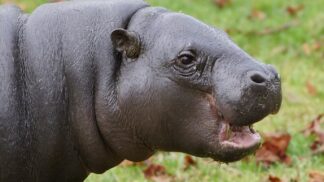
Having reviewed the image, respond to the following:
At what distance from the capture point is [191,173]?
476 cm

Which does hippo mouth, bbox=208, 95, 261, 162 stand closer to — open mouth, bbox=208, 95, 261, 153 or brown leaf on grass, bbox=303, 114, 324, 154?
open mouth, bbox=208, 95, 261, 153

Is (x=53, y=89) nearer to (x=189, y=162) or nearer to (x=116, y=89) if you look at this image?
(x=116, y=89)

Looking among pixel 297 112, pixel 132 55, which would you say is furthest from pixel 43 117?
pixel 297 112

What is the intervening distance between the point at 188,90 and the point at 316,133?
2.63 m

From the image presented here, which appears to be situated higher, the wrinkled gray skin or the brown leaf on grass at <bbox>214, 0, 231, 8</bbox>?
the wrinkled gray skin

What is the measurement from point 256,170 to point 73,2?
201 cm

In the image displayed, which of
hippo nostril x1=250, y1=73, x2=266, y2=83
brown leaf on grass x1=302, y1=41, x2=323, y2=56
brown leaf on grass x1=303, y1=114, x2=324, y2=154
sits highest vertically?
hippo nostril x1=250, y1=73, x2=266, y2=83

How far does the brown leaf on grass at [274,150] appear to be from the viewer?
16.3 ft

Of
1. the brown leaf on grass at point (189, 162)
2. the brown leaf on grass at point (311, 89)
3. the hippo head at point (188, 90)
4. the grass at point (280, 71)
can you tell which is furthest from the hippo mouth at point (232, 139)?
the brown leaf on grass at point (311, 89)

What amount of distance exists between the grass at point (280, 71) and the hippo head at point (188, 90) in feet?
2.13

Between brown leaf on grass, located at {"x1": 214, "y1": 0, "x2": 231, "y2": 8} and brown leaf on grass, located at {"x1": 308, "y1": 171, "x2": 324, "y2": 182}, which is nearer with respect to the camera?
brown leaf on grass, located at {"x1": 308, "y1": 171, "x2": 324, "y2": 182}

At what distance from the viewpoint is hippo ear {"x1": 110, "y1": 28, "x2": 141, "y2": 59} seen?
9.66ft

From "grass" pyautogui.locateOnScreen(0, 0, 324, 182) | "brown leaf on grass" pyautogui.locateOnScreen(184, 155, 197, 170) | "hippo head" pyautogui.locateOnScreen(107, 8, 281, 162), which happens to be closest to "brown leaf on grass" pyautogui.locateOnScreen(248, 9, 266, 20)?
"grass" pyautogui.locateOnScreen(0, 0, 324, 182)

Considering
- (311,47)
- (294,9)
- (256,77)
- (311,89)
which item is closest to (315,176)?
(256,77)
